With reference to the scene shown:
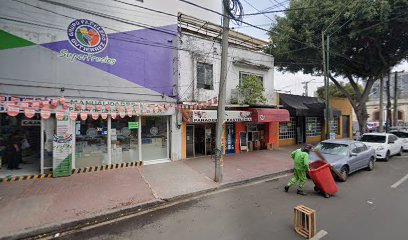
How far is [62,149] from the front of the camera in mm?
8867

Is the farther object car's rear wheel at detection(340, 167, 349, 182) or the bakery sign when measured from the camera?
the bakery sign

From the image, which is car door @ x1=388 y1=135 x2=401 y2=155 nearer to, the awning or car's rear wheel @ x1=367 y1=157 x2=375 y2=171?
car's rear wheel @ x1=367 y1=157 x2=375 y2=171

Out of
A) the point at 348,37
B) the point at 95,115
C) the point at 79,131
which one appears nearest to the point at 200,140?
the point at 95,115

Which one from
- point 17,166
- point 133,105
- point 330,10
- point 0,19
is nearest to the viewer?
point 0,19

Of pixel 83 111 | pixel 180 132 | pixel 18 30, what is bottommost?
pixel 180 132

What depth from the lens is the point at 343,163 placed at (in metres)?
8.29

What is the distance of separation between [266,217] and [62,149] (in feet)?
26.4

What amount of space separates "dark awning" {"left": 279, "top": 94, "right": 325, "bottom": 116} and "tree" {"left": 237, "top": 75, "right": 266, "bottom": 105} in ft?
14.0

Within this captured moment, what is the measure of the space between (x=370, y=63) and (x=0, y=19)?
20.8 metres

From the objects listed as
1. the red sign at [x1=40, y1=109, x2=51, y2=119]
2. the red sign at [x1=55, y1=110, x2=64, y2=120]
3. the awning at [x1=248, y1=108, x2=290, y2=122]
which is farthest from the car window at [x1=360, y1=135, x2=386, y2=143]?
the red sign at [x1=40, y1=109, x2=51, y2=119]

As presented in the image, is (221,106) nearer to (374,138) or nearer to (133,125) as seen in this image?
(133,125)

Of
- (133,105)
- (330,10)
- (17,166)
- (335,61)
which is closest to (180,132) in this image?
(133,105)

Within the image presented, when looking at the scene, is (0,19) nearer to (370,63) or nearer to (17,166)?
(17,166)

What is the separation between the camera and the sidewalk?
17.7 feet
